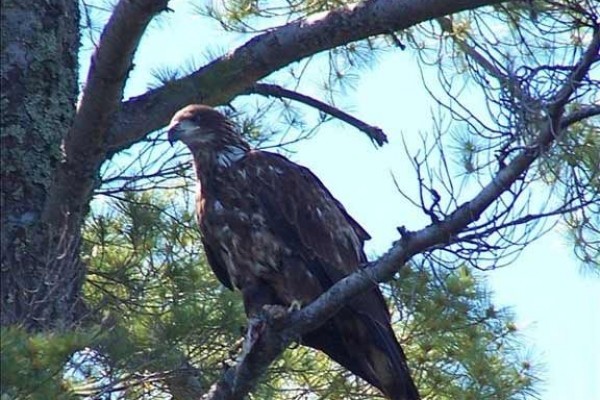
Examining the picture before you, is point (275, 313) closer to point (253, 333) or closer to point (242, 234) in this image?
point (253, 333)

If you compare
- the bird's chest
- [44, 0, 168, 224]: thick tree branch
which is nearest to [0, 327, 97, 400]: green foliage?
[44, 0, 168, 224]: thick tree branch

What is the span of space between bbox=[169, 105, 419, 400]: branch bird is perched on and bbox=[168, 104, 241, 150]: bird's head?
42mm

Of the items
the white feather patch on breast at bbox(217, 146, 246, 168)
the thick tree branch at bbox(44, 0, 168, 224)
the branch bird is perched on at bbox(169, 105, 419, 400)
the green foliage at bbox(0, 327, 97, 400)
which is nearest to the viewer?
the green foliage at bbox(0, 327, 97, 400)

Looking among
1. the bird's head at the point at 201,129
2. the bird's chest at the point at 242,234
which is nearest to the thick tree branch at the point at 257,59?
the bird's head at the point at 201,129

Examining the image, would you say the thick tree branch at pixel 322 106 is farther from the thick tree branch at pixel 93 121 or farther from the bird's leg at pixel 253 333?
the bird's leg at pixel 253 333

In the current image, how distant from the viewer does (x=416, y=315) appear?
5.85 metres

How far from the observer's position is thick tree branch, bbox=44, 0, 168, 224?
4.70 metres

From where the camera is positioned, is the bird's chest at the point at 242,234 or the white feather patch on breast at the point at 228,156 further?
the white feather patch on breast at the point at 228,156

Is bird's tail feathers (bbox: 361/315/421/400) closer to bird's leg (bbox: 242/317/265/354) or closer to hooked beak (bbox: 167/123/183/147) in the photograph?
bird's leg (bbox: 242/317/265/354)

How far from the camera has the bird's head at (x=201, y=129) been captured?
5797 millimetres

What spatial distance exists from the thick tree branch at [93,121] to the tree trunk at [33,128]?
69 mm

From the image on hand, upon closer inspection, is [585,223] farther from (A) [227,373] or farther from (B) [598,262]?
(A) [227,373]

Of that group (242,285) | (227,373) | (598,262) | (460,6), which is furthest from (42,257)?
(598,262)

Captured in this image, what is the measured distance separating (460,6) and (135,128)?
1207 mm
